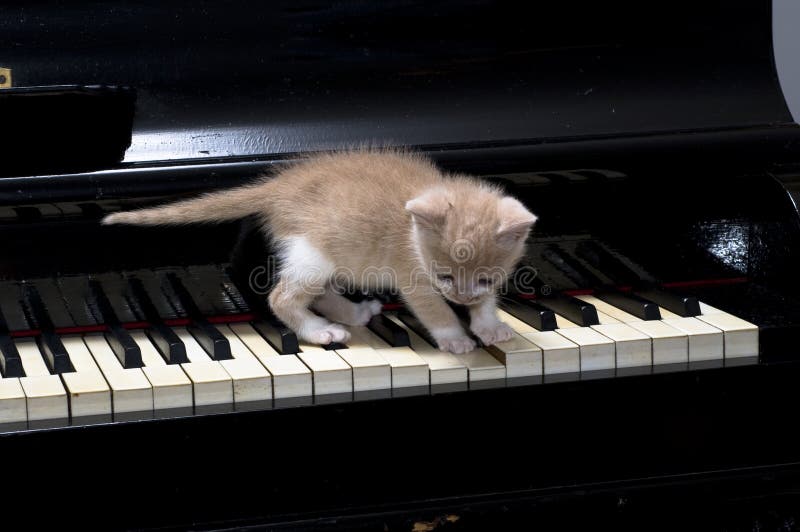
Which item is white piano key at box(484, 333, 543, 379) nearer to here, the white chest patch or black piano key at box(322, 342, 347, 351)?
black piano key at box(322, 342, 347, 351)

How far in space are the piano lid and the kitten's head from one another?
0.23 m

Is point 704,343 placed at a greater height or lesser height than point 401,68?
lesser

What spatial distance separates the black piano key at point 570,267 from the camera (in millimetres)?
2547

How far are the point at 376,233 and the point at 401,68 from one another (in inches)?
16.4

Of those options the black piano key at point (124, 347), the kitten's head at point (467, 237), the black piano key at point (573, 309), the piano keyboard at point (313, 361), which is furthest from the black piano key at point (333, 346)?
the black piano key at point (573, 309)

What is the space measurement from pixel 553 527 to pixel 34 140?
1.19 meters

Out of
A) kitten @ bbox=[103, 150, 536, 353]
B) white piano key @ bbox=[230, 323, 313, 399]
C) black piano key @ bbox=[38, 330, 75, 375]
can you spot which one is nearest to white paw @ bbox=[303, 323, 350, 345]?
Result: kitten @ bbox=[103, 150, 536, 353]

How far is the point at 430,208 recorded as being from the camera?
226 centimetres

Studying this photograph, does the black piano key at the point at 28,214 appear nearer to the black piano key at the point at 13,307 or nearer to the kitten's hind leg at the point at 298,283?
the black piano key at the point at 13,307

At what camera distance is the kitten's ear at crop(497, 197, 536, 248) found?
227cm

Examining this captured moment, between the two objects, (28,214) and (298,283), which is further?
(298,283)

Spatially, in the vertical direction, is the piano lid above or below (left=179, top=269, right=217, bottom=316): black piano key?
above

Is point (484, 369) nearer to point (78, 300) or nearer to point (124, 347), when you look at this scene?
point (124, 347)

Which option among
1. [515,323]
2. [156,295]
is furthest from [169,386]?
[515,323]
